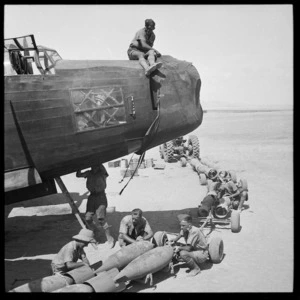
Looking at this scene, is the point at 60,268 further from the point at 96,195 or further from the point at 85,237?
the point at 96,195

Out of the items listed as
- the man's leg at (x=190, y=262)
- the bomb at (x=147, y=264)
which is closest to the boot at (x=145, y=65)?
the bomb at (x=147, y=264)

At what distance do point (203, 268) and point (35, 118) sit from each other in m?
5.06

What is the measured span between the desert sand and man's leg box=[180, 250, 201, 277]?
16 centimetres

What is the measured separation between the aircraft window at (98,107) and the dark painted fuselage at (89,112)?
22 millimetres

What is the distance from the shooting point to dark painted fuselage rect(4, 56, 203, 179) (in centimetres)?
793

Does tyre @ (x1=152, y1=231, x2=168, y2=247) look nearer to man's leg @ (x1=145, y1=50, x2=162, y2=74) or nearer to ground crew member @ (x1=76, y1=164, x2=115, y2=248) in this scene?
ground crew member @ (x1=76, y1=164, x2=115, y2=248)

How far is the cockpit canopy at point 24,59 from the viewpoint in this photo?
8.24 meters

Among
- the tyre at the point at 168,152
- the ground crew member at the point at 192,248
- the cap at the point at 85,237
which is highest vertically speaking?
the cap at the point at 85,237

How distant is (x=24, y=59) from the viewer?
902 centimetres

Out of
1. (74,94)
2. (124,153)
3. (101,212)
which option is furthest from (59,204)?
(74,94)

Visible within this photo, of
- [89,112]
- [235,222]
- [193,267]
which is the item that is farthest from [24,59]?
[235,222]

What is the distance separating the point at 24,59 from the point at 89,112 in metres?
2.21

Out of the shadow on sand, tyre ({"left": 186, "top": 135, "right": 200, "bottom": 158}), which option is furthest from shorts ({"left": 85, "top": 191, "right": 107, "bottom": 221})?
tyre ({"left": 186, "top": 135, "right": 200, "bottom": 158})

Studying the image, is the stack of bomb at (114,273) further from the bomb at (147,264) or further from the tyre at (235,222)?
the tyre at (235,222)
